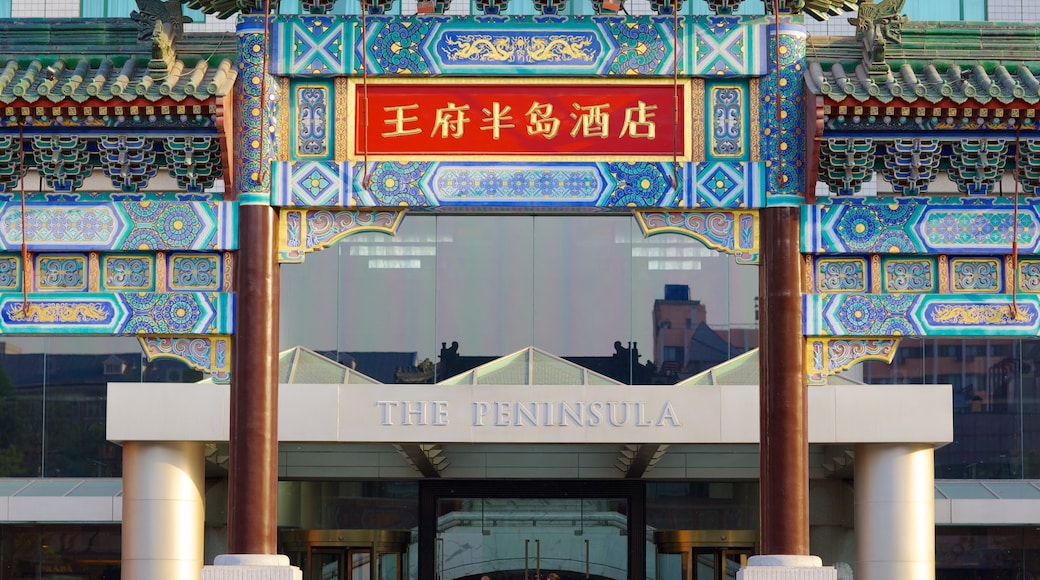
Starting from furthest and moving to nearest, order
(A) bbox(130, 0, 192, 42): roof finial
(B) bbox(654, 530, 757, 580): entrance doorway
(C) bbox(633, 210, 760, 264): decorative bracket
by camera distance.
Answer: (B) bbox(654, 530, 757, 580): entrance doorway → (A) bbox(130, 0, 192, 42): roof finial → (C) bbox(633, 210, 760, 264): decorative bracket

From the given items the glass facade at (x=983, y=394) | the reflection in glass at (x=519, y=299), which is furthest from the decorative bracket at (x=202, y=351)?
the glass facade at (x=983, y=394)

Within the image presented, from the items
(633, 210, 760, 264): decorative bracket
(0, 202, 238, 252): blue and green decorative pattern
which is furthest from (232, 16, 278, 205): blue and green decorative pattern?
(633, 210, 760, 264): decorative bracket

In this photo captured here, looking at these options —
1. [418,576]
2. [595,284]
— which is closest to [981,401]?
[595,284]

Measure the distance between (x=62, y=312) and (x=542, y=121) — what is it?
3.72m

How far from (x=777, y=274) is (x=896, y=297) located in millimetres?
912

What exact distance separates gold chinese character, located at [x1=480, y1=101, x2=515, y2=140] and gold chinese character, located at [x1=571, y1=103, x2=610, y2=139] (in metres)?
0.48

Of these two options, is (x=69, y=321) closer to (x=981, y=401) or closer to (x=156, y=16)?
(x=156, y=16)

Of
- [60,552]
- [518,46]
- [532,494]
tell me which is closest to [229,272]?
[518,46]

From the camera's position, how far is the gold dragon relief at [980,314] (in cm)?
1218

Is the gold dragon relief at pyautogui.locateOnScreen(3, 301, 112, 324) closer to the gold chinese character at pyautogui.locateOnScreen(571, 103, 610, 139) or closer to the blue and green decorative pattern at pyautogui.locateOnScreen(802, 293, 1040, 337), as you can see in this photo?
the gold chinese character at pyautogui.locateOnScreen(571, 103, 610, 139)

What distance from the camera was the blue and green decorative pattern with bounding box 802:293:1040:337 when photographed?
12.1m

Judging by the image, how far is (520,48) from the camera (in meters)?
12.2

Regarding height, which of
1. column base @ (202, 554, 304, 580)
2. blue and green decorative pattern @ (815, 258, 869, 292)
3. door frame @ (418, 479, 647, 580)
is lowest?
door frame @ (418, 479, 647, 580)

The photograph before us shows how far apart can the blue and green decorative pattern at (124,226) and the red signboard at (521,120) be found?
1.11 metres
